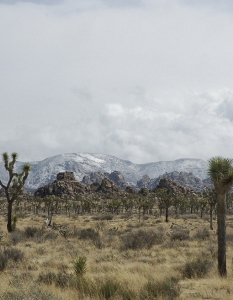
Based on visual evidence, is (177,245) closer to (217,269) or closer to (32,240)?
(217,269)

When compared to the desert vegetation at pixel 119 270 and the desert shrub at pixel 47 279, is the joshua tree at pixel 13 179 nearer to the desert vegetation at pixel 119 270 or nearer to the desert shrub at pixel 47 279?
the desert vegetation at pixel 119 270

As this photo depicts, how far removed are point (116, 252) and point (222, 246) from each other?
26.3 ft


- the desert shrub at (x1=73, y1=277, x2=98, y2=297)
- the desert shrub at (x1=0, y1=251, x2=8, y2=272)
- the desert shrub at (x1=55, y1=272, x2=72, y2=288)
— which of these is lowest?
the desert shrub at (x1=0, y1=251, x2=8, y2=272)

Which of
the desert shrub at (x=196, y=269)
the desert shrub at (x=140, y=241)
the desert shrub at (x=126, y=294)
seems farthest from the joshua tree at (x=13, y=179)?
the desert shrub at (x=126, y=294)

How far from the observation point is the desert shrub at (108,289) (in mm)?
8282

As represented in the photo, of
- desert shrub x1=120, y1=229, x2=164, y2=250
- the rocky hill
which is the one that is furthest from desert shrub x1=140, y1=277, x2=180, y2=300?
the rocky hill

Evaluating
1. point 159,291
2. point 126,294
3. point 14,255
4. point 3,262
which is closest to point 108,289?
point 126,294

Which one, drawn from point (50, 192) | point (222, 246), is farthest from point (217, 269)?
point (50, 192)

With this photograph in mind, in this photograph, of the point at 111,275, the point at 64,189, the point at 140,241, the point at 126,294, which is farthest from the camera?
the point at 64,189

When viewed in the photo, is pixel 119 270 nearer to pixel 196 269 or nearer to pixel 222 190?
pixel 196 269

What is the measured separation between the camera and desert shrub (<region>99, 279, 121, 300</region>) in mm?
8282

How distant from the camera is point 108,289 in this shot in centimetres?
841

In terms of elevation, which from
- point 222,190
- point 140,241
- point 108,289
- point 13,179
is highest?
point 13,179

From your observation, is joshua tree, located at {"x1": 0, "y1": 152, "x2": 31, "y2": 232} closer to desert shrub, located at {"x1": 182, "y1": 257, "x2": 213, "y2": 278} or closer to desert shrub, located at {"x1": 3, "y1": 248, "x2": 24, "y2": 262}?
desert shrub, located at {"x1": 3, "y1": 248, "x2": 24, "y2": 262}
